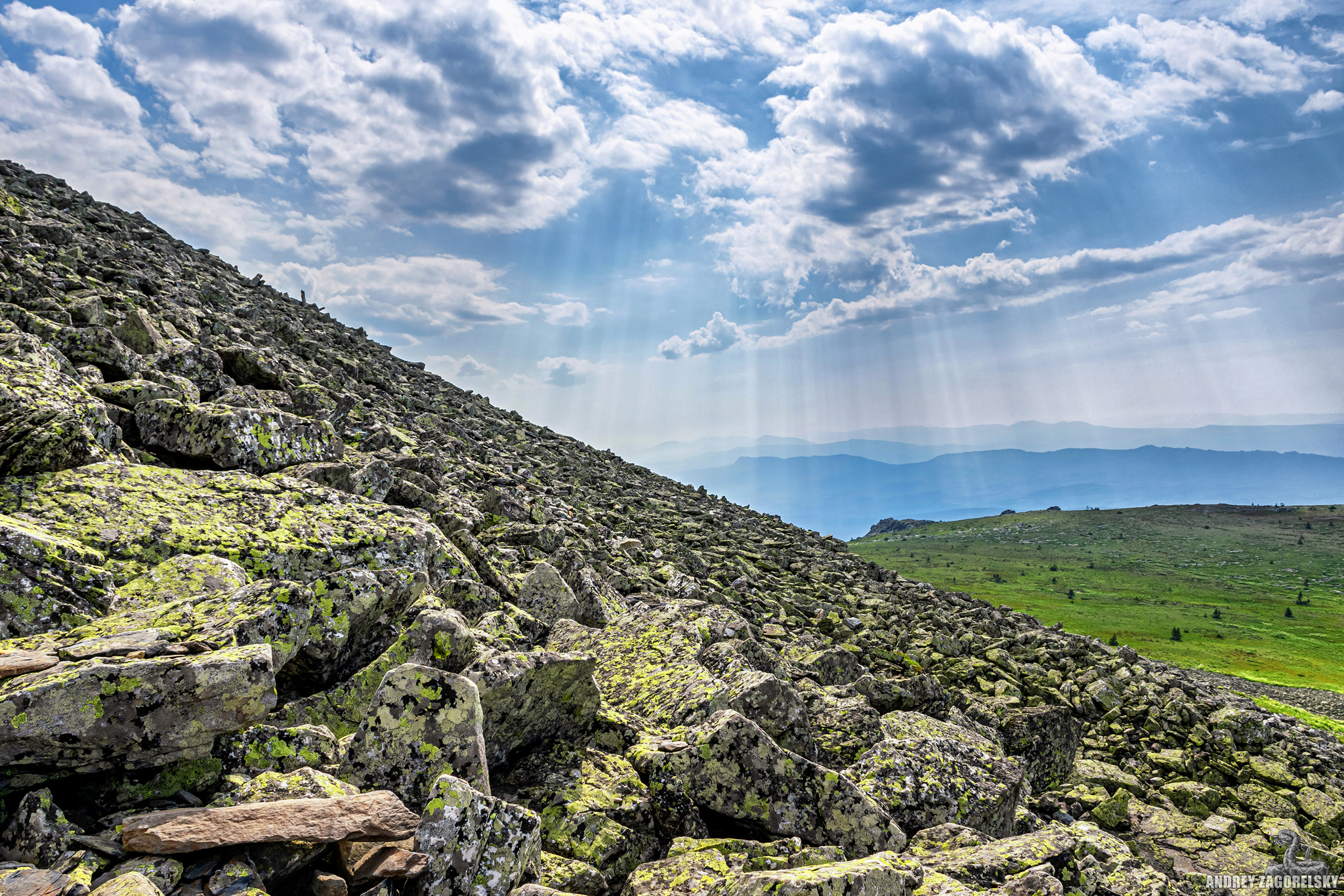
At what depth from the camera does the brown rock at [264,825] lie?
20.7 feet

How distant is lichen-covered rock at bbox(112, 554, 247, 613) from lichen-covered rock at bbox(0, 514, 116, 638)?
29 centimetres

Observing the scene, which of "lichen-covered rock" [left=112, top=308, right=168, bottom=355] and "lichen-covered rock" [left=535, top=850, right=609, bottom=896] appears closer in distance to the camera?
"lichen-covered rock" [left=535, top=850, right=609, bottom=896]

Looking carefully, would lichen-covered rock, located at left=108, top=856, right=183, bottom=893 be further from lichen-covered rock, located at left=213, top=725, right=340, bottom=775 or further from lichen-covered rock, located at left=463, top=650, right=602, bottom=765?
lichen-covered rock, located at left=463, top=650, right=602, bottom=765

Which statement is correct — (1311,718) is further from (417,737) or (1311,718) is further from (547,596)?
(417,737)

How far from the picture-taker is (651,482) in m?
60.2

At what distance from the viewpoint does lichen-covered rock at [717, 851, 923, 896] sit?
7715 mm

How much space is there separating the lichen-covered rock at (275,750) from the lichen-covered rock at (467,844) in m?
2.20

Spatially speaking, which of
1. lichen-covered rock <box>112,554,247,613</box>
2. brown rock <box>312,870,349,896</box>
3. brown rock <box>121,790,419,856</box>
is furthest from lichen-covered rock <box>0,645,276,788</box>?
lichen-covered rock <box>112,554,247,613</box>

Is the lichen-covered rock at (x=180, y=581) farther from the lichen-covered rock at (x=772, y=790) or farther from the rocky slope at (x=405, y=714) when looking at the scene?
the lichen-covered rock at (x=772, y=790)

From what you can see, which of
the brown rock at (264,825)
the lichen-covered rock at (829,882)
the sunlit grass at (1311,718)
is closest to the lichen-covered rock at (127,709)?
the brown rock at (264,825)

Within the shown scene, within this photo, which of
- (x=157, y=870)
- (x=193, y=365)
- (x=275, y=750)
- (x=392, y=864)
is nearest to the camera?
(x=157, y=870)


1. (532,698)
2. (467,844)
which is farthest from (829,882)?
(532,698)

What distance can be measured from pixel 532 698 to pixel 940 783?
8.20 metres

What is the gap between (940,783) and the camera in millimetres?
12391
